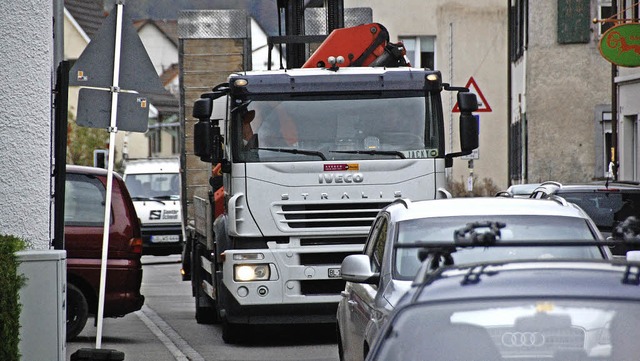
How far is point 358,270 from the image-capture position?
340 inches

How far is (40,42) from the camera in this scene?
9445 millimetres

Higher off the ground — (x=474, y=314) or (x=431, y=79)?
(x=431, y=79)

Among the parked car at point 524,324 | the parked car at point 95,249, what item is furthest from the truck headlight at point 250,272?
the parked car at point 524,324

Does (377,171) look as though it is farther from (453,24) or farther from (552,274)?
(453,24)

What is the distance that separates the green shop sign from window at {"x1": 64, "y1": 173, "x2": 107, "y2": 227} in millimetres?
12415

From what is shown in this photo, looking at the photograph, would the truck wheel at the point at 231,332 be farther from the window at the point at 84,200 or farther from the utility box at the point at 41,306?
the utility box at the point at 41,306

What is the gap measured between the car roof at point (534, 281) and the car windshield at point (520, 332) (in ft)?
0.15

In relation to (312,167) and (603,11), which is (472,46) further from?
(312,167)

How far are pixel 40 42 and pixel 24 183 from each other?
37.5 inches

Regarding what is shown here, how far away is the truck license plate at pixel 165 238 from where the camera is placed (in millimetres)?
34781

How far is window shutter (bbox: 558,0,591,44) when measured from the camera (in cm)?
3950

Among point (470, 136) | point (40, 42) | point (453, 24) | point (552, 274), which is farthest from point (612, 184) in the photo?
point (453, 24)

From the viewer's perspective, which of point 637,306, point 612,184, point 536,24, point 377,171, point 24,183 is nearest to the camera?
point 637,306

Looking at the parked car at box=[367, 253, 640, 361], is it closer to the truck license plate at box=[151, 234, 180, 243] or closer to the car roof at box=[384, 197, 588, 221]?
the car roof at box=[384, 197, 588, 221]
